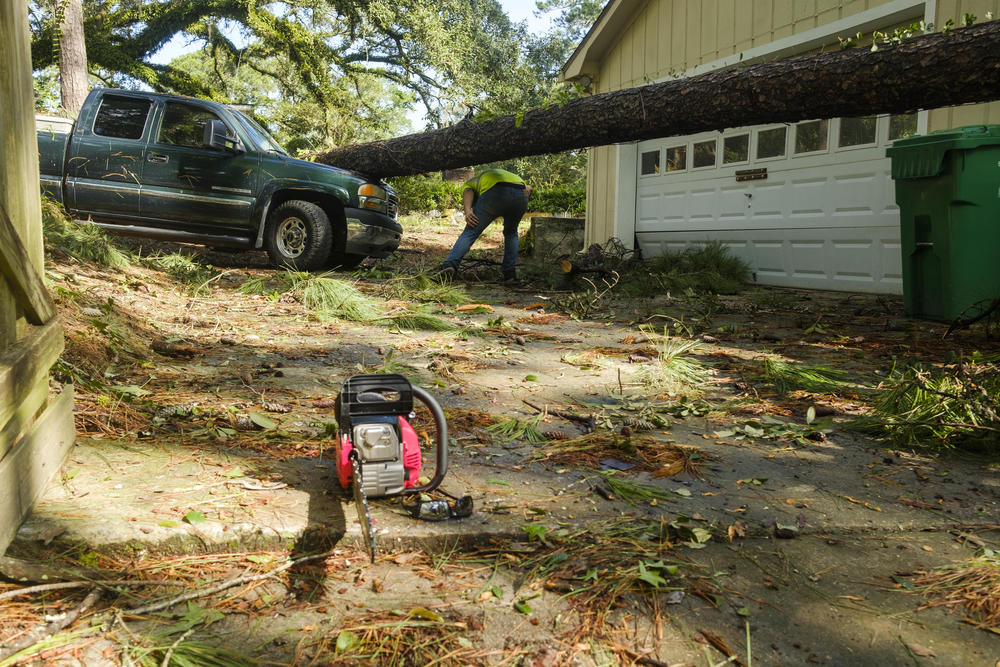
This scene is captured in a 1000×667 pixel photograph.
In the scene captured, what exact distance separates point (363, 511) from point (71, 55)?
55.7 ft

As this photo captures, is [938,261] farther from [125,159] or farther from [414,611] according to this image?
[125,159]

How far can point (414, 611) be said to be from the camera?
178 centimetres

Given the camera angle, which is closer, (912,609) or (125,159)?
(912,609)

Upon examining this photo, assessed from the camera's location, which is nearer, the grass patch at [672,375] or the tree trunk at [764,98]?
the grass patch at [672,375]

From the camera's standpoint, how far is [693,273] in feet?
29.4

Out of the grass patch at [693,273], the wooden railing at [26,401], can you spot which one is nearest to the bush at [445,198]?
the grass patch at [693,273]

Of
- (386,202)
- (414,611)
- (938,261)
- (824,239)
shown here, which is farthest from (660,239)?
(414,611)

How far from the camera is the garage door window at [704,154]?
1039cm

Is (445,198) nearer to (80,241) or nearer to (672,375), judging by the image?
(80,241)

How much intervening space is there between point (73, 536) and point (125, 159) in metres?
7.64

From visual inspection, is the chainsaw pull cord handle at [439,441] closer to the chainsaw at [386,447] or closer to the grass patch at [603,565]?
the chainsaw at [386,447]

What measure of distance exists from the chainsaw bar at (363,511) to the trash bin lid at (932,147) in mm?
5420

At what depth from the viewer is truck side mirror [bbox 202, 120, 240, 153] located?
26.6 ft

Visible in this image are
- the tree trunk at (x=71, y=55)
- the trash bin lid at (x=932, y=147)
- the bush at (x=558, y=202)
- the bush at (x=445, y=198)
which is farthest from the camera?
the bush at (x=558, y=202)
